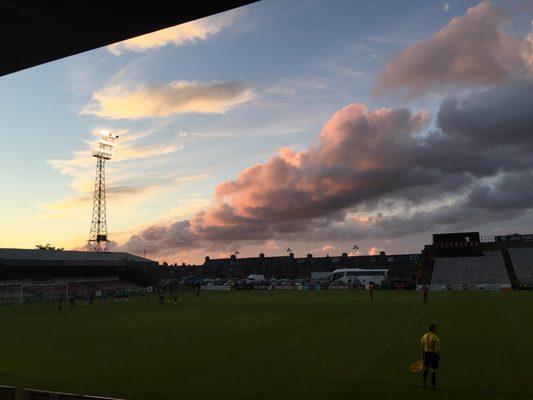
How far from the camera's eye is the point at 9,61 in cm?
1006

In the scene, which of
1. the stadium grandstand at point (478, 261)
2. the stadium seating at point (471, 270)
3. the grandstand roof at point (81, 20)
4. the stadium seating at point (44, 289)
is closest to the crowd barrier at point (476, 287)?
the stadium grandstand at point (478, 261)

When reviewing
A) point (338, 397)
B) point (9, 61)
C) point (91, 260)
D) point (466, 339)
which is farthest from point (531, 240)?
point (9, 61)

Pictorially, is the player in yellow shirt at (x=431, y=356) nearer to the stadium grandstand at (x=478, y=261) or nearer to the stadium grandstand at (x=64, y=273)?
the stadium grandstand at (x=64, y=273)

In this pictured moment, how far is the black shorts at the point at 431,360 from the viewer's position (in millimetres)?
14047

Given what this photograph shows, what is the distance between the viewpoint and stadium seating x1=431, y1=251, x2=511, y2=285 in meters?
77.7

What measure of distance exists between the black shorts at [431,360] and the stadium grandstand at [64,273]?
54195mm

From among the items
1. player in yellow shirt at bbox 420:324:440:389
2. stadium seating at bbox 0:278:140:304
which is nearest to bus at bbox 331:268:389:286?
stadium seating at bbox 0:278:140:304

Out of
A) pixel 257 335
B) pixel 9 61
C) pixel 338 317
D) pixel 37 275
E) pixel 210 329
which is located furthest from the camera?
pixel 37 275

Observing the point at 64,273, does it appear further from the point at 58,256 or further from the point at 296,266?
the point at 296,266

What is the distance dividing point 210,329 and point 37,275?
63.9 metres

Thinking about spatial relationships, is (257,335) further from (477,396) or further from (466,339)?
(477,396)

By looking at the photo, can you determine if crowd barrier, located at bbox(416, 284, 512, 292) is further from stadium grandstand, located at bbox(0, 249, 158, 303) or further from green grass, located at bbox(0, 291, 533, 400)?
stadium grandstand, located at bbox(0, 249, 158, 303)

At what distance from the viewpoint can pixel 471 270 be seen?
8294cm

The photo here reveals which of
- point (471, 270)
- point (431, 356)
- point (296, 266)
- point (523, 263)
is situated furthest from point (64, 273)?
point (523, 263)
